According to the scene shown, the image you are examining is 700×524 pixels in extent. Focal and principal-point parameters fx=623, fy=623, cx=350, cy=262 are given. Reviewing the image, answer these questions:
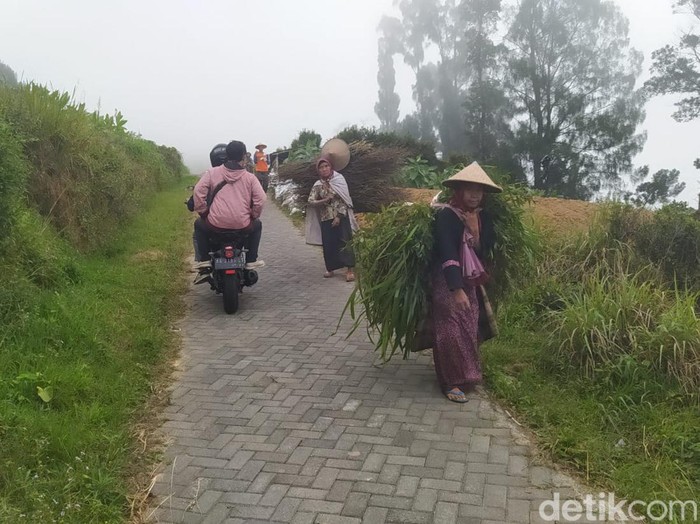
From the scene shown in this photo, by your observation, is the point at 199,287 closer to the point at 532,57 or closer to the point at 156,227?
the point at 156,227

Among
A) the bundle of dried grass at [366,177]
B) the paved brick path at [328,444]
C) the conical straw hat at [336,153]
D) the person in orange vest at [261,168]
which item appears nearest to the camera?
the paved brick path at [328,444]

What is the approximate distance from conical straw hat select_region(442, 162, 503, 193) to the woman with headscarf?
344 centimetres

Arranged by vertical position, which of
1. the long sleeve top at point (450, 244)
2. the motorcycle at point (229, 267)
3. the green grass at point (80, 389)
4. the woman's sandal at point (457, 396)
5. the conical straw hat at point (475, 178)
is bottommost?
the woman's sandal at point (457, 396)

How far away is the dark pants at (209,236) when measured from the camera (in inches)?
255

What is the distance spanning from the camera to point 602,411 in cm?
394

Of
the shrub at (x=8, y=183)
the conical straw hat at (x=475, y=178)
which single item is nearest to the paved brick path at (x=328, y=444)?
the conical straw hat at (x=475, y=178)

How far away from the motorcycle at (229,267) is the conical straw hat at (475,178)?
277 cm

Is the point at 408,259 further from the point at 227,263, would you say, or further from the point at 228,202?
the point at 228,202

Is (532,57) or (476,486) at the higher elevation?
(532,57)

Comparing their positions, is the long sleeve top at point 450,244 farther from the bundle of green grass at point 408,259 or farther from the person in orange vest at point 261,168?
the person in orange vest at point 261,168

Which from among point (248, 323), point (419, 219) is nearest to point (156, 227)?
point (248, 323)

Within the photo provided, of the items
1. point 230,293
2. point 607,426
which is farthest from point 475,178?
point 230,293

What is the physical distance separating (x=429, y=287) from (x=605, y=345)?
4.40ft

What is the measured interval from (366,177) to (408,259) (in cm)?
529
